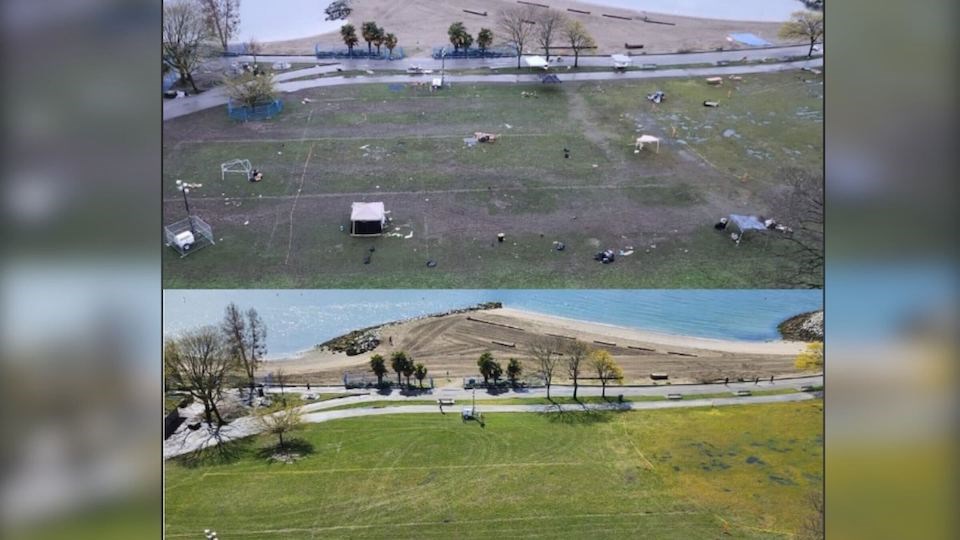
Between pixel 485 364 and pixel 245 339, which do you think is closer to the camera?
pixel 245 339

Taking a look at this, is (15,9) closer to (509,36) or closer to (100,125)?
(100,125)

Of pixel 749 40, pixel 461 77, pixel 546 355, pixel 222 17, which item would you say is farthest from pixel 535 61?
pixel 546 355

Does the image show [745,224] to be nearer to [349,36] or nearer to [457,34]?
[457,34]

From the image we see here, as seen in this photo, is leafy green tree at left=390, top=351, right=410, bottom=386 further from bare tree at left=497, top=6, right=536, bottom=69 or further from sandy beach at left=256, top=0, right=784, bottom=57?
bare tree at left=497, top=6, right=536, bottom=69

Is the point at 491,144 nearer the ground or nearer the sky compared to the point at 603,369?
nearer the sky

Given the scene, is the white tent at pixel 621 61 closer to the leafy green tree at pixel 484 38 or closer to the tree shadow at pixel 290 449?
the leafy green tree at pixel 484 38
